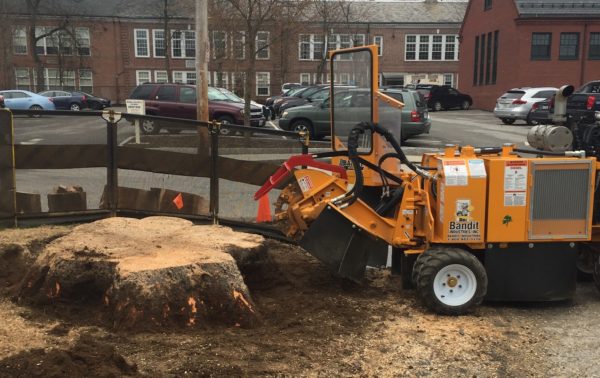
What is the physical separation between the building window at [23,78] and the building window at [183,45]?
44.8 ft

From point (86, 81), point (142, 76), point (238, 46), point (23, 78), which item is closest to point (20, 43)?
point (23, 78)

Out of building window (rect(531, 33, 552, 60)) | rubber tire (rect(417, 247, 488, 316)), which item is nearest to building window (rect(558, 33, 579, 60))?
building window (rect(531, 33, 552, 60))

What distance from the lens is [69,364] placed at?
3.67 meters

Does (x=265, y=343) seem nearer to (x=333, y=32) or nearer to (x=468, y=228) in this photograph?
(x=468, y=228)

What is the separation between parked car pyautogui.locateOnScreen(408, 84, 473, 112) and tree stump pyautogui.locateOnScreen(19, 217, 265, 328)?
37742 millimetres

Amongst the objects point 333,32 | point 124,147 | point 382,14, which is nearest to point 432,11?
point 382,14

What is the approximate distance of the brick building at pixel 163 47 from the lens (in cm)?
5253

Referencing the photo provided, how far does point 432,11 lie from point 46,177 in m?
58.5

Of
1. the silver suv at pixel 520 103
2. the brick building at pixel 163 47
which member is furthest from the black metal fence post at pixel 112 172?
the brick building at pixel 163 47

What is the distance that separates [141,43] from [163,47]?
2235 millimetres

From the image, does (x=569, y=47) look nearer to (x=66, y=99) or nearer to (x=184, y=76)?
(x=66, y=99)

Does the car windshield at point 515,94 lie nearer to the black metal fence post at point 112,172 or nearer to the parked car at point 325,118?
the parked car at point 325,118

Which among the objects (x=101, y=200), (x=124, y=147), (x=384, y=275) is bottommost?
(x=384, y=275)

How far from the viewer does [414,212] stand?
18.1 feet
